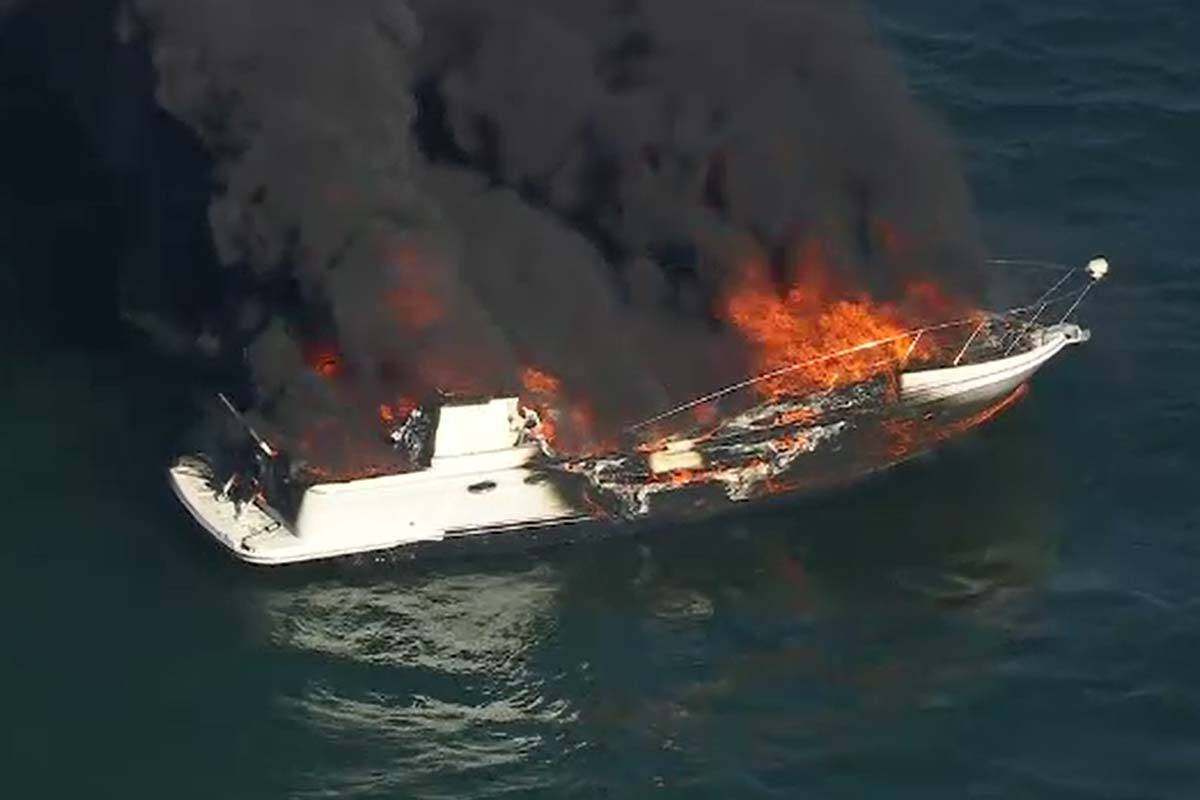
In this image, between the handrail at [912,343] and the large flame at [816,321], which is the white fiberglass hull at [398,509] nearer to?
the handrail at [912,343]

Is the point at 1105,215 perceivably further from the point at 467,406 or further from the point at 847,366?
the point at 467,406

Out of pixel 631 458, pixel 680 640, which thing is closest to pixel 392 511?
pixel 631 458

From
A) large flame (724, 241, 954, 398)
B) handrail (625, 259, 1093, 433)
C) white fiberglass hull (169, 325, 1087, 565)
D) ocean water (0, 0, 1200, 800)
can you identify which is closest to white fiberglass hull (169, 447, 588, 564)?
white fiberglass hull (169, 325, 1087, 565)

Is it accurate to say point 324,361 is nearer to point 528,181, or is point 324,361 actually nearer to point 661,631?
point 528,181

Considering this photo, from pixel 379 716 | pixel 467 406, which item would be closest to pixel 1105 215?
pixel 467 406

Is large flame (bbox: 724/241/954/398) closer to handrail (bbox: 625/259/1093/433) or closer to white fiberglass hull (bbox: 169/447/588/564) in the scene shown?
handrail (bbox: 625/259/1093/433)

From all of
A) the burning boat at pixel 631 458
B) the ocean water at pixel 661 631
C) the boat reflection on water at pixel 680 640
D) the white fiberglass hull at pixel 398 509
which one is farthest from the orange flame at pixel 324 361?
the boat reflection on water at pixel 680 640
